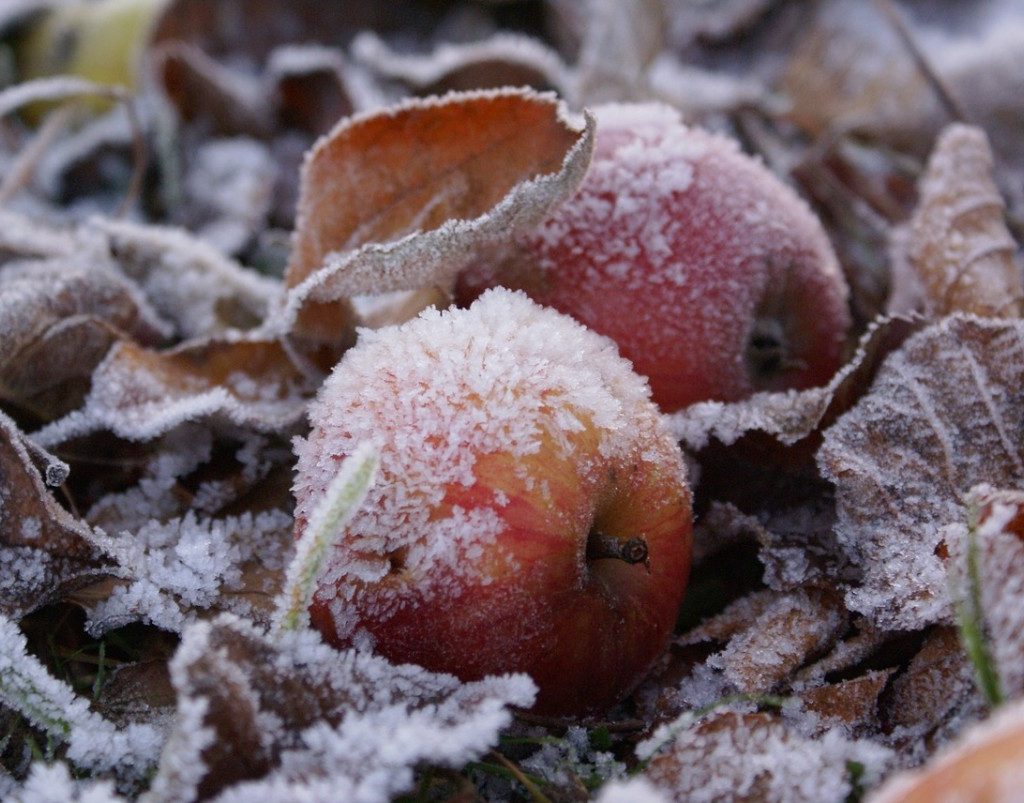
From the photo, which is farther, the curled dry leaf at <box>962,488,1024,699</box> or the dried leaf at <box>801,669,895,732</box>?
the dried leaf at <box>801,669,895,732</box>

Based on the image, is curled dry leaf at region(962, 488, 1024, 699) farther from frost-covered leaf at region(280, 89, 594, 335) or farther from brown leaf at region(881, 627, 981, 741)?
frost-covered leaf at region(280, 89, 594, 335)

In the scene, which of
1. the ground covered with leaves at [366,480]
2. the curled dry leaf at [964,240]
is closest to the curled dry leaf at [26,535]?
the ground covered with leaves at [366,480]

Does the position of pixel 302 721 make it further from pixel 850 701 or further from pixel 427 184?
pixel 427 184

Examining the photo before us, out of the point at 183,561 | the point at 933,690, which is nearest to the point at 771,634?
the point at 933,690

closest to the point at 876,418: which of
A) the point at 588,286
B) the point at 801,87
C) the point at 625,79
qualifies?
the point at 588,286

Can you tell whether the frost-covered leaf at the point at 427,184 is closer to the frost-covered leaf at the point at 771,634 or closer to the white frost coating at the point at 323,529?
the white frost coating at the point at 323,529

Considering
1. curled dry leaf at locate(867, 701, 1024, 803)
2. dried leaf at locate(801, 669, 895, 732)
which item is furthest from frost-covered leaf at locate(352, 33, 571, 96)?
curled dry leaf at locate(867, 701, 1024, 803)
